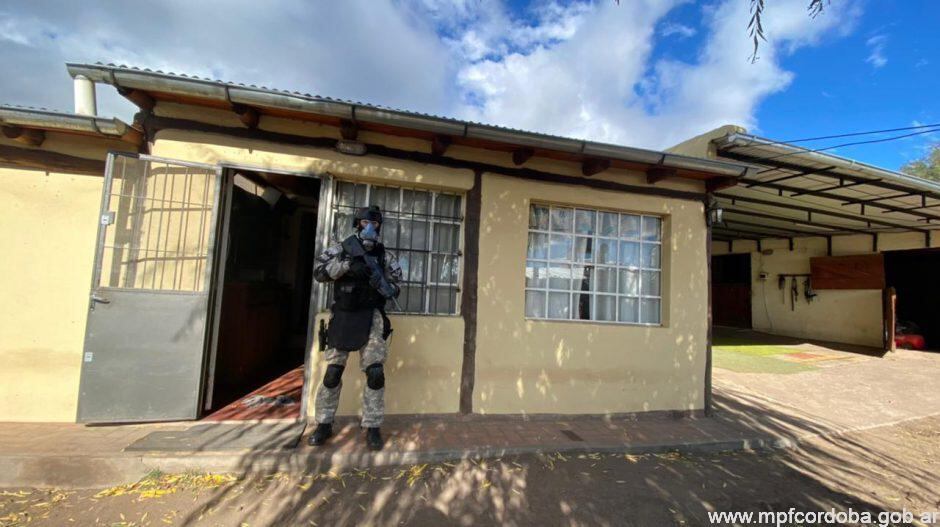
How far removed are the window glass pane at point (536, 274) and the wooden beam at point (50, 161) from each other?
4394 millimetres

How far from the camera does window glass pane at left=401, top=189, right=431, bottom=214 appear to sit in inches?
166

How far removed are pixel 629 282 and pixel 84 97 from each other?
5.77 metres

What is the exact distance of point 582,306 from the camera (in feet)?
15.3

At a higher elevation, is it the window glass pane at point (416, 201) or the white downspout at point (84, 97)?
the white downspout at point (84, 97)

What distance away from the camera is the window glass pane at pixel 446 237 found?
4.29 m

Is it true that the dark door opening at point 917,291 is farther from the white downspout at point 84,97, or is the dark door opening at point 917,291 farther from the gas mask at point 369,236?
the white downspout at point 84,97

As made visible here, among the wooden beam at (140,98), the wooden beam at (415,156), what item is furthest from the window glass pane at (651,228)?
the wooden beam at (140,98)

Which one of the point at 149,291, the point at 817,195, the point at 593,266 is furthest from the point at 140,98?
the point at 817,195

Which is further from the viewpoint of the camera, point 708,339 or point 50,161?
point 708,339

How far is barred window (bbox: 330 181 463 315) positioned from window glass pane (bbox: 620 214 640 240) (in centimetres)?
203

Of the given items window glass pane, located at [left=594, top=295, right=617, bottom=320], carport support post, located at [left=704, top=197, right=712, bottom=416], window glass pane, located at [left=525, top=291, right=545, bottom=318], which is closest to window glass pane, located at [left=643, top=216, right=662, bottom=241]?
carport support post, located at [left=704, top=197, right=712, bottom=416]

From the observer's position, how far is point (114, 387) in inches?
132

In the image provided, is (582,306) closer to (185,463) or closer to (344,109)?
(344,109)

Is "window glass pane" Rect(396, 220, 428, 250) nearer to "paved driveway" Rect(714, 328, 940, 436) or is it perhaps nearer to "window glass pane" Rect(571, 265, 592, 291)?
"window glass pane" Rect(571, 265, 592, 291)
